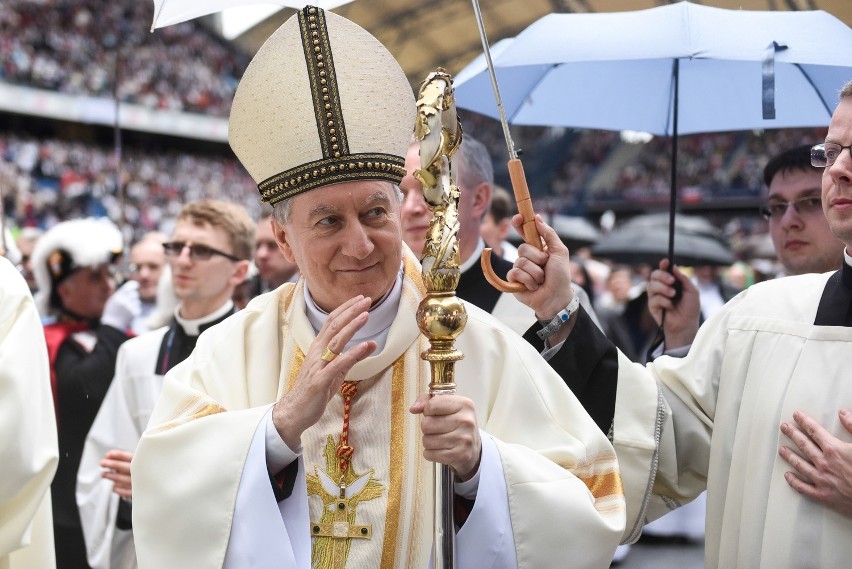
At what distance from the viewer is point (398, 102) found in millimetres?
2518

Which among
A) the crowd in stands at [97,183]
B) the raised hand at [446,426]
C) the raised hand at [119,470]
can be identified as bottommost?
the raised hand at [119,470]

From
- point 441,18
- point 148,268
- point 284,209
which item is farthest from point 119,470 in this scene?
point 148,268

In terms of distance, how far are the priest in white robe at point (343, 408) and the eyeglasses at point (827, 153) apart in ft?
2.81

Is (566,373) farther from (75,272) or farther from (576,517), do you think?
(75,272)

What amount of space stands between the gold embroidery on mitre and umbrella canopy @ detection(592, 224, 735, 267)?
591 cm

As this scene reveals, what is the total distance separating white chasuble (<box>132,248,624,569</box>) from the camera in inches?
86.0

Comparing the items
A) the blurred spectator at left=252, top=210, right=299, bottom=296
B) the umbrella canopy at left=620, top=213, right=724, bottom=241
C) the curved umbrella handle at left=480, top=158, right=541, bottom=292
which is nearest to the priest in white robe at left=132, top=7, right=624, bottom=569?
the curved umbrella handle at left=480, top=158, right=541, bottom=292

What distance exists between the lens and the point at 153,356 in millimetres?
4211

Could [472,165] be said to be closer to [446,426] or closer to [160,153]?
[446,426]

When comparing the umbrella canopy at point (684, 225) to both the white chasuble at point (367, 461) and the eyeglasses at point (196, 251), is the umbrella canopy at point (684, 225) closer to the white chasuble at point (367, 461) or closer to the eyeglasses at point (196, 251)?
the eyeglasses at point (196, 251)

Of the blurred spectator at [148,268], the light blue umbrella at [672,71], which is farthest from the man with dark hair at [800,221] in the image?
the blurred spectator at [148,268]

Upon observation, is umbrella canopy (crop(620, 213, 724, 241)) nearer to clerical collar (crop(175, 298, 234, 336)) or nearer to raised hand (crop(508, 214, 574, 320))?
clerical collar (crop(175, 298, 234, 336))

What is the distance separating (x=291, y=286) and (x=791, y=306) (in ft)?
Result: 4.31

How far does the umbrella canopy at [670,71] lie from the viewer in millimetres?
3088
